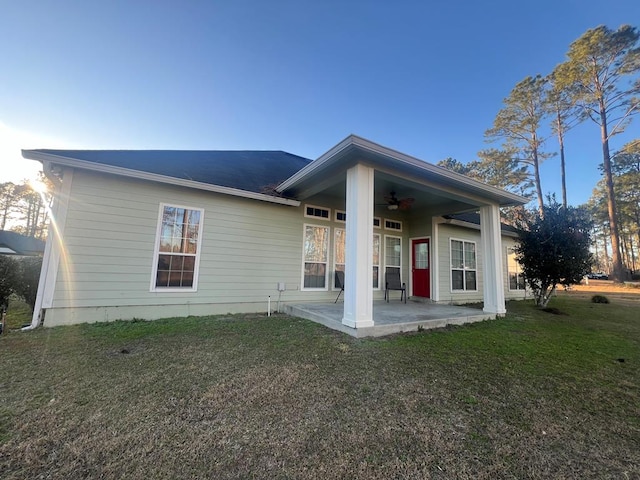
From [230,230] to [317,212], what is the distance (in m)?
2.28

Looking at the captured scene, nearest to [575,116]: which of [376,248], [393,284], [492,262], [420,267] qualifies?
[420,267]

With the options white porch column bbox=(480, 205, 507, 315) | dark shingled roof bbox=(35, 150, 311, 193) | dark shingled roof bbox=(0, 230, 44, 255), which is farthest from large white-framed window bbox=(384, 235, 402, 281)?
dark shingled roof bbox=(0, 230, 44, 255)

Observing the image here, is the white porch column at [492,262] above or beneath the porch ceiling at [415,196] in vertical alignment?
beneath

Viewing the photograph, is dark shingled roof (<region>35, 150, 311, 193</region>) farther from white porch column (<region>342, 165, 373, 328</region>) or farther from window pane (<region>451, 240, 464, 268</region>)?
window pane (<region>451, 240, 464, 268</region>)

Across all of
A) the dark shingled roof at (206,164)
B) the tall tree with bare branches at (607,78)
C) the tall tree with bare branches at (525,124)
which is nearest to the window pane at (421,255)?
the dark shingled roof at (206,164)

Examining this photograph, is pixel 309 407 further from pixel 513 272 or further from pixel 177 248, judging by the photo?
pixel 513 272

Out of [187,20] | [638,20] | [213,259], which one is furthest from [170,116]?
[638,20]

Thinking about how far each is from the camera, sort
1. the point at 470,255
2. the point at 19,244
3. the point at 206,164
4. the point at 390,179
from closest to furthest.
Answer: the point at 390,179
the point at 206,164
the point at 470,255
the point at 19,244

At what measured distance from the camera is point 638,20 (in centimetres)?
1368

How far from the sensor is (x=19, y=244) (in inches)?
A: 464

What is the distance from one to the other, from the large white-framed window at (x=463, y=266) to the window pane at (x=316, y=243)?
14.8 ft

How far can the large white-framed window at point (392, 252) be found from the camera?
816 cm

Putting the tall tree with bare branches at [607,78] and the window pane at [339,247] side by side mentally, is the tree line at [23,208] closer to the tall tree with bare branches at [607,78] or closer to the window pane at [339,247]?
the window pane at [339,247]

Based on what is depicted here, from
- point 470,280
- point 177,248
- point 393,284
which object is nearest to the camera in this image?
point 177,248
